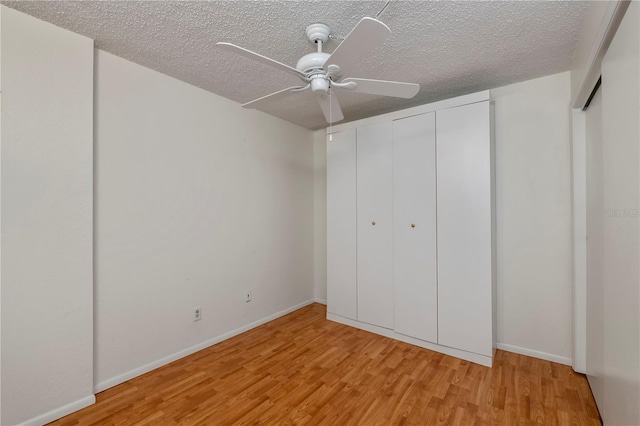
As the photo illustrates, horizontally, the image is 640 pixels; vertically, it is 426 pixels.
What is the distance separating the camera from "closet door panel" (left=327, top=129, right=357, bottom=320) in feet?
9.88

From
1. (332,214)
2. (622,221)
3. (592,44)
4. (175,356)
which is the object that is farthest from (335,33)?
(175,356)

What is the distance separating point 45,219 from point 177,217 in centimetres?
84

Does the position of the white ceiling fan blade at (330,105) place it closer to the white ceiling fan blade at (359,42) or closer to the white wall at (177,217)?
the white ceiling fan blade at (359,42)

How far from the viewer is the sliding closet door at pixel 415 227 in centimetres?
248

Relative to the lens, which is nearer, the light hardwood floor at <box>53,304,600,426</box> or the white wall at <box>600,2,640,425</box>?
the white wall at <box>600,2,640,425</box>

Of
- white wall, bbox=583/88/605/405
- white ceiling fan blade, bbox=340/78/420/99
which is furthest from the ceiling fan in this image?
white wall, bbox=583/88/605/405

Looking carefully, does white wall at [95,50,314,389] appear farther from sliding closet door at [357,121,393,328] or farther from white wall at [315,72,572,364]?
white wall at [315,72,572,364]

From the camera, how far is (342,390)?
1919 millimetres

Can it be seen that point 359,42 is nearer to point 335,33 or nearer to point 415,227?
point 335,33

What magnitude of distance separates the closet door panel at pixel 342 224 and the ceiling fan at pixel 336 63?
117 cm

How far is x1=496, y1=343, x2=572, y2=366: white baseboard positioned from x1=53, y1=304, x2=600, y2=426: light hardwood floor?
54mm

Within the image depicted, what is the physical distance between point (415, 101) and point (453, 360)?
8.14ft

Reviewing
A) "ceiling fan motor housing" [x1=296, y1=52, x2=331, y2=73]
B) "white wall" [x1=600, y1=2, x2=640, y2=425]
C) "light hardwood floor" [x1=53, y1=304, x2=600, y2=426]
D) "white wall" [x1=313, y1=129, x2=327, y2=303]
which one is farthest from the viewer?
"white wall" [x1=313, y1=129, x2=327, y2=303]

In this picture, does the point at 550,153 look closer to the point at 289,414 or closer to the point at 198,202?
the point at 289,414
